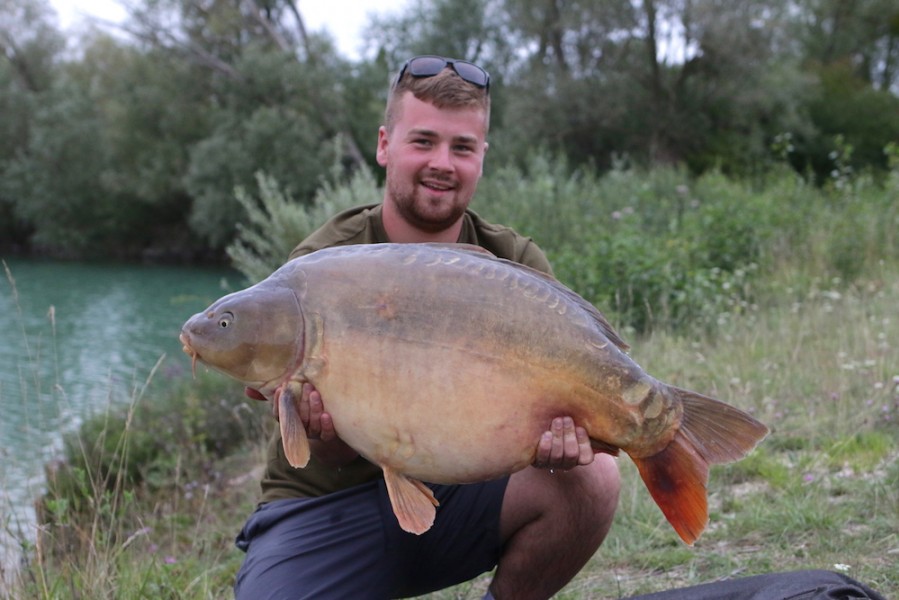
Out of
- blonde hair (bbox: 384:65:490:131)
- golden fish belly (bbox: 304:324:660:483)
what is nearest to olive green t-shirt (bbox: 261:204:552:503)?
blonde hair (bbox: 384:65:490:131)

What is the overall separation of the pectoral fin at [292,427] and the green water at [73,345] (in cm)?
97

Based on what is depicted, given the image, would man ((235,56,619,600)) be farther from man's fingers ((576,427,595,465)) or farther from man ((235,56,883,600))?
man's fingers ((576,427,595,465))

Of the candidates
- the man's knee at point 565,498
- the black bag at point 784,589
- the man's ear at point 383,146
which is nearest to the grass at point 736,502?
the black bag at point 784,589

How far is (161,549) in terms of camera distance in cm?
318

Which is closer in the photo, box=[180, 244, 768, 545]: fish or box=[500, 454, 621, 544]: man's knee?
box=[180, 244, 768, 545]: fish

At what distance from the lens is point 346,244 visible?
74.8 inches

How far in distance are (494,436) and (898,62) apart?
29.6 meters

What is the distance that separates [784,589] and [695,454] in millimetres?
392

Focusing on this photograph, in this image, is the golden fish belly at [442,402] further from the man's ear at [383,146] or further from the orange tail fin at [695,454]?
the man's ear at [383,146]

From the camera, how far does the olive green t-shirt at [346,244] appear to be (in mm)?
1778

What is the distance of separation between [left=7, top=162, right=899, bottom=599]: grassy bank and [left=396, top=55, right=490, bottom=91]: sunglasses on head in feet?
3.31

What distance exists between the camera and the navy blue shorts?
5.52 feet

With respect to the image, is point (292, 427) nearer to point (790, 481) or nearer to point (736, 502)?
point (736, 502)

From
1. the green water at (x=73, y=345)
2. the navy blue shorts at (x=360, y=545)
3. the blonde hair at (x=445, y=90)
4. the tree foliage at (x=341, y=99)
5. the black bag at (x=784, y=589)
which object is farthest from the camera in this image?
the tree foliage at (x=341, y=99)
